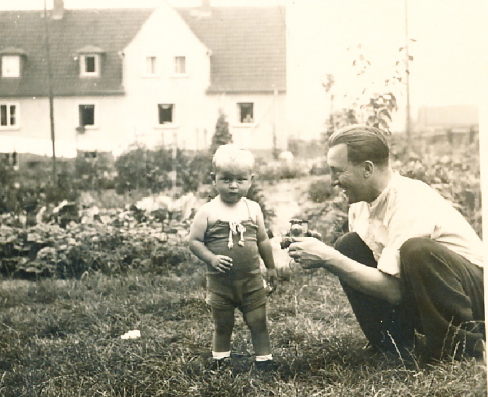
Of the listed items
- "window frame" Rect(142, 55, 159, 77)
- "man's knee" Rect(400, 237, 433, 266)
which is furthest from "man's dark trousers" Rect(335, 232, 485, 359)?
"window frame" Rect(142, 55, 159, 77)

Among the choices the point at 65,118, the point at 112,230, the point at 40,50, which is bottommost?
the point at 112,230

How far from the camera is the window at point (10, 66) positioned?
2.21 meters

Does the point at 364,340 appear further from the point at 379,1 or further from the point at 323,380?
the point at 379,1

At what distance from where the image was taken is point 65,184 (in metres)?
2.45

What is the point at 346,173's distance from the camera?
2021 millimetres

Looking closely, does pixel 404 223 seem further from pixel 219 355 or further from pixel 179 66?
pixel 179 66

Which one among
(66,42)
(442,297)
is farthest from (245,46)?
(442,297)

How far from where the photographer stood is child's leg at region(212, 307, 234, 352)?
2012mm

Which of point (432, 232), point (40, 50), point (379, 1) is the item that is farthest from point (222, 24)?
point (432, 232)

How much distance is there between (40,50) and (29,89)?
174mm

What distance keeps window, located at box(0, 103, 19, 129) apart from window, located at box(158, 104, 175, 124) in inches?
23.9

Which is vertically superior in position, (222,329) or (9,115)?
(9,115)

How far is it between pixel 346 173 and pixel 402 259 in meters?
0.38

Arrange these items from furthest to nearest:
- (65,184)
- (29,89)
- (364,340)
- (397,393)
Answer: (65,184) → (29,89) → (364,340) → (397,393)
